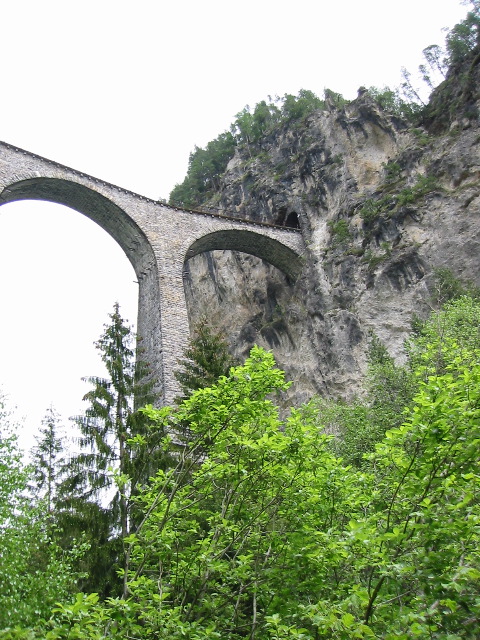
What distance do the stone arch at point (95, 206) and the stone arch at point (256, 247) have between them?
2.15 meters

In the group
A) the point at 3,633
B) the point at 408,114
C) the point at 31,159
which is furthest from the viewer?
the point at 408,114

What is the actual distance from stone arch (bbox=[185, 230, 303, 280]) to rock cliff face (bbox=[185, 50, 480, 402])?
72cm

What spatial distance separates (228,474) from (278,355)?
17538 millimetres

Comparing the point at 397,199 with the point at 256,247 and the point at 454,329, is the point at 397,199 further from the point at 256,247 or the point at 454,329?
the point at 454,329

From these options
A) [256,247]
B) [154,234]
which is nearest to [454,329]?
[154,234]

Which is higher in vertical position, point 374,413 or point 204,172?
point 204,172

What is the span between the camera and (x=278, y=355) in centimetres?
2348

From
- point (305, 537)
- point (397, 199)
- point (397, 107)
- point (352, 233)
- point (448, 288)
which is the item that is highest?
point (397, 107)

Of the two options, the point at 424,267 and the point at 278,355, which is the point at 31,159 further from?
the point at 424,267

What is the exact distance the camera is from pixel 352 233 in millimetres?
22750

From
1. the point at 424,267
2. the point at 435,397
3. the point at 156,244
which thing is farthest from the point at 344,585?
the point at 156,244

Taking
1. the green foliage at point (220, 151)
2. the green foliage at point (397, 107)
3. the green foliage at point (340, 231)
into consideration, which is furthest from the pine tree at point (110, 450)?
the green foliage at point (220, 151)

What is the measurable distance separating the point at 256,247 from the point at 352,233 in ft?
13.7

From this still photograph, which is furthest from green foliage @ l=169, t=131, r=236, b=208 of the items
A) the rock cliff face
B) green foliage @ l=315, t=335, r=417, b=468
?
green foliage @ l=315, t=335, r=417, b=468
